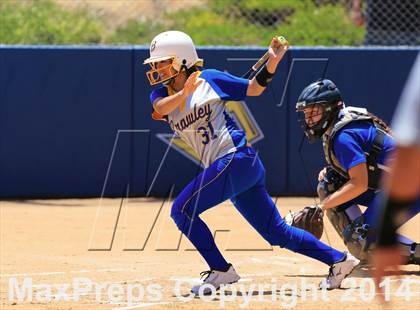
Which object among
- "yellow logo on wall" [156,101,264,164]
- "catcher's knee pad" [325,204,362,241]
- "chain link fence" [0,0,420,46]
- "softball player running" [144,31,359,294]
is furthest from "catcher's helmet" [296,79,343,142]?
"chain link fence" [0,0,420,46]

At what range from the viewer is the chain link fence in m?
13.0

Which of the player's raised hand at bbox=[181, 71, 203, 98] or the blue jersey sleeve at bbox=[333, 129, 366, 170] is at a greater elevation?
the player's raised hand at bbox=[181, 71, 203, 98]

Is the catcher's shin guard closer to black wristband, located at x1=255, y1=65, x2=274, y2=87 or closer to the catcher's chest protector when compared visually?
the catcher's chest protector

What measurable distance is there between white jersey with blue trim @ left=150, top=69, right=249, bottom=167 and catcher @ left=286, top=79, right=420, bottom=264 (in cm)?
59

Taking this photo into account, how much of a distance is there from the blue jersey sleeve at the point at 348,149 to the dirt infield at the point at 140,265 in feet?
2.87

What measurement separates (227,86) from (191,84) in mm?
240

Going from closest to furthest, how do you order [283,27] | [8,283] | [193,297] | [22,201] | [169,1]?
[193,297] < [8,283] < [22,201] < [283,27] < [169,1]

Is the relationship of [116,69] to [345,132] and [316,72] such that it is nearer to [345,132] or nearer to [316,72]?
[316,72]

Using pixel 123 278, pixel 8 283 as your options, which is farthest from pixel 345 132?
pixel 8 283

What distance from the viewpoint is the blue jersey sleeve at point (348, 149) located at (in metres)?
6.07

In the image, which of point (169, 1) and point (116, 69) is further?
point (169, 1)

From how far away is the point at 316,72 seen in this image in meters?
11.3

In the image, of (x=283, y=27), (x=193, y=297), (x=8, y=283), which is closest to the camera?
(x=193, y=297)

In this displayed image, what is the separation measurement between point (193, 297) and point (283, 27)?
310 inches
